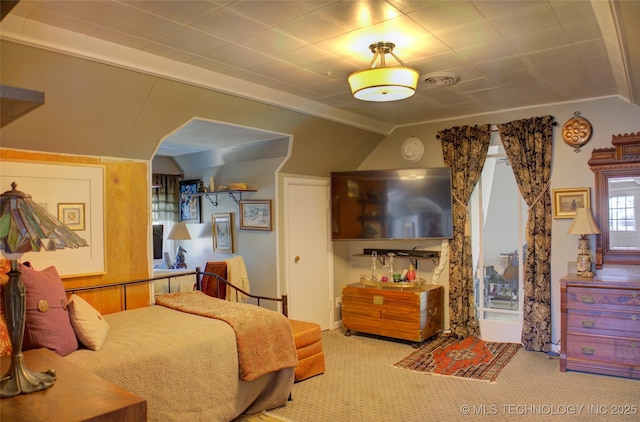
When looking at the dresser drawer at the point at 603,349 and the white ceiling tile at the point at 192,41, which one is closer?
the white ceiling tile at the point at 192,41

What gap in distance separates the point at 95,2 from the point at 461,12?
Result: 1.90 metres

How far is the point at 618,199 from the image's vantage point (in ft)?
13.8

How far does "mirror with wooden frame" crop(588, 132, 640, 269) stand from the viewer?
4.13m

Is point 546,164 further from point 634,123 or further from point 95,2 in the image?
point 95,2

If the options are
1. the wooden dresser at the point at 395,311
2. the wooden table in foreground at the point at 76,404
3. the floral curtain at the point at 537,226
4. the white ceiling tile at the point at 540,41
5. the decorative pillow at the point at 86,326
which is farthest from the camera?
the wooden dresser at the point at 395,311

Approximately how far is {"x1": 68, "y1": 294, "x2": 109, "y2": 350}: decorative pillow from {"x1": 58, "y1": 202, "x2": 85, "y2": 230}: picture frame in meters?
0.75

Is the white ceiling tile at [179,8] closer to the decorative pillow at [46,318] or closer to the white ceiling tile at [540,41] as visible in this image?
the decorative pillow at [46,318]

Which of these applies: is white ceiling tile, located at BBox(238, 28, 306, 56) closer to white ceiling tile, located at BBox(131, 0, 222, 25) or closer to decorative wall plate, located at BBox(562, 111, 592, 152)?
white ceiling tile, located at BBox(131, 0, 222, 25)

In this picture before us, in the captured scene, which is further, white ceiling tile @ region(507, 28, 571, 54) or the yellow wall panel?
the yellow wall panel

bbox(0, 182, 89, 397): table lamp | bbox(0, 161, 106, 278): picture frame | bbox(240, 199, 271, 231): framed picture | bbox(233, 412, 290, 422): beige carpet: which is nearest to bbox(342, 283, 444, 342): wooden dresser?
bbox(240, 199, 271, 231): framed picture

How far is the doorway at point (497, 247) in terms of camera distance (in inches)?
196

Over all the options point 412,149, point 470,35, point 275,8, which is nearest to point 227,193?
point 412,149

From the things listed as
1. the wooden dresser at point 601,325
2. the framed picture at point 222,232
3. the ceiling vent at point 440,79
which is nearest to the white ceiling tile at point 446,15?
the ceiling vent at point 440,79

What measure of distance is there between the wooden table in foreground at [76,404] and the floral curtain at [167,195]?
15.6 feet
